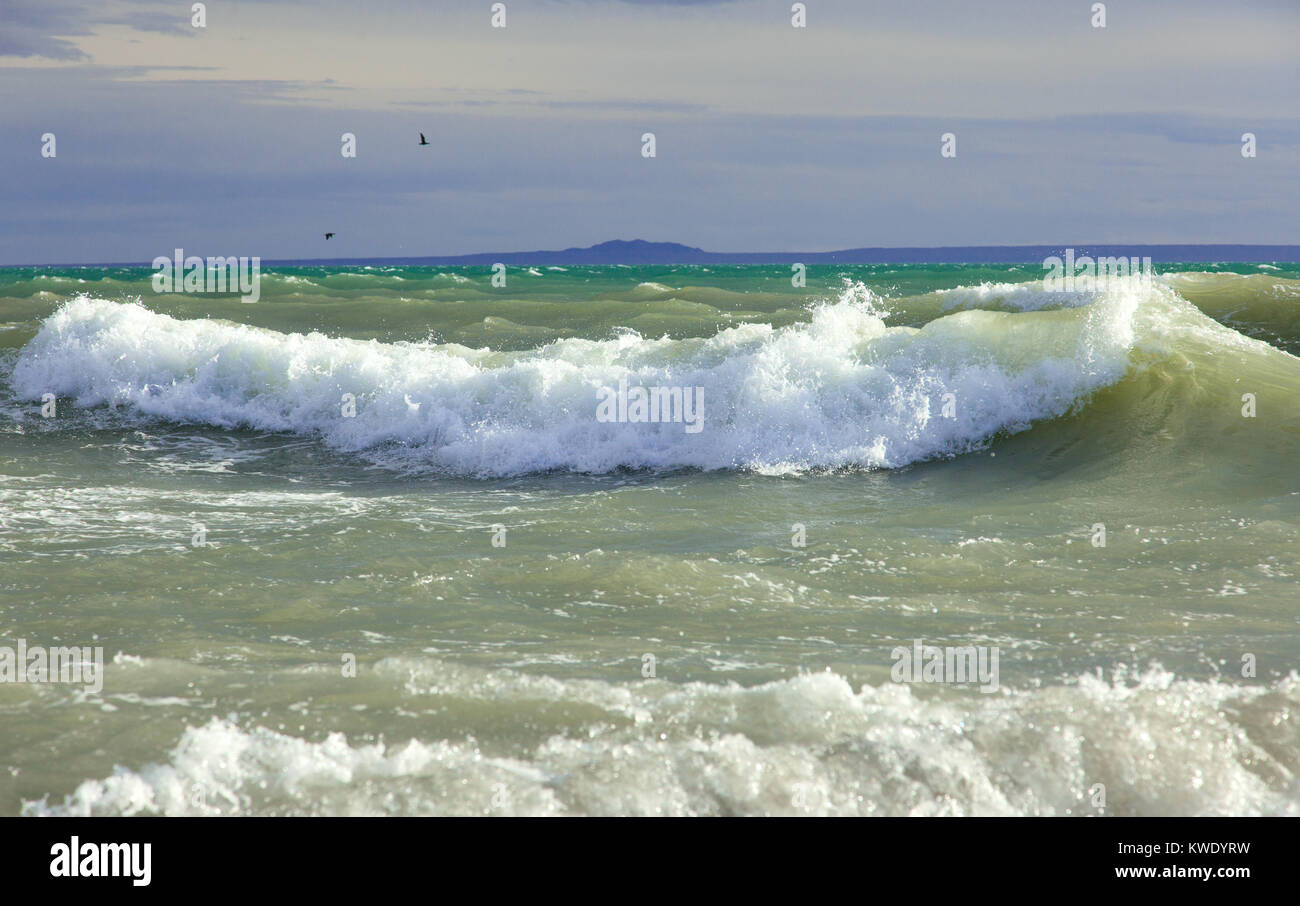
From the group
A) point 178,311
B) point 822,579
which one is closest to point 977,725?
point 822,579

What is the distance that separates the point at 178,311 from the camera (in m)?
28.0

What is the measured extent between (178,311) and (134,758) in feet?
88.4

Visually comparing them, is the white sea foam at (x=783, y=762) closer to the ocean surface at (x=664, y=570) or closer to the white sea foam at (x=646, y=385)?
the ocean surface at (x=664, y=570)

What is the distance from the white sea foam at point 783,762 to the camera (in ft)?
11.9

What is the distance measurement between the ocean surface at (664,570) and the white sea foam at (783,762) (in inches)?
0.7

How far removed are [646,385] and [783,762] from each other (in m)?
8.76

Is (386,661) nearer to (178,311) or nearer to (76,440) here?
(76,440)

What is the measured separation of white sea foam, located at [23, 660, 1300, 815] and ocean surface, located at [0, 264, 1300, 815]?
17 mm

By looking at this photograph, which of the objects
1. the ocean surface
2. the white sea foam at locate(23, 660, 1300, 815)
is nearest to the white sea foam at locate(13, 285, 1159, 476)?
the ocean surface

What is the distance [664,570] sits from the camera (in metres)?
6.44

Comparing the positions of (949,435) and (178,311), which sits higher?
(178,311)

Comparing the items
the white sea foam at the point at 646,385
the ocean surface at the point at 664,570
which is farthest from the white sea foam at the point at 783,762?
the white sea foam at the point at 646,385

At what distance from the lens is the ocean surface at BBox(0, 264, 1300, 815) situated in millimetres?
3848

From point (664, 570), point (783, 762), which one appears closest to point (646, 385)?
point (664, 570)
